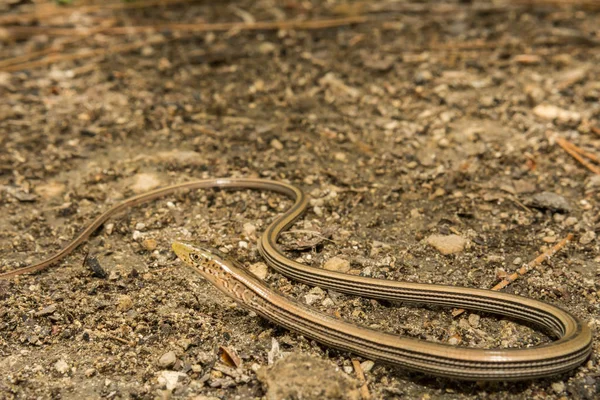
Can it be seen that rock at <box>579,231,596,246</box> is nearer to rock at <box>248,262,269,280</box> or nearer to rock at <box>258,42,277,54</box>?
rock at <box>248,262,269,280</box>

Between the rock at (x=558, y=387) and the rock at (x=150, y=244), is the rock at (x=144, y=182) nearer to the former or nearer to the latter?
the rock at (x=150, y=244)

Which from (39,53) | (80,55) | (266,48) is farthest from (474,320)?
(39,53)

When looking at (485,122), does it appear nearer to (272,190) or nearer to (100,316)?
(272,190)

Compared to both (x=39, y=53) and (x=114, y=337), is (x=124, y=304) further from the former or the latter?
(x=39, y=53)

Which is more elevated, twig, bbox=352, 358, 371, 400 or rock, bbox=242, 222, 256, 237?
rock, bbox=242, 222, 256, 237

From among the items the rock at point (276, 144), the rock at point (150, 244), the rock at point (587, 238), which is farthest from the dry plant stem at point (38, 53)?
the rock at point (587, 238)

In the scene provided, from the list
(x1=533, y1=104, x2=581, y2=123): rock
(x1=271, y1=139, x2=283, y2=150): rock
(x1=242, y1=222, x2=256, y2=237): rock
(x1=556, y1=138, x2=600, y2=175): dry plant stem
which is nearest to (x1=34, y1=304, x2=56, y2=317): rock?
(x1=242, y1=222, x2=256, y2=237): rock
